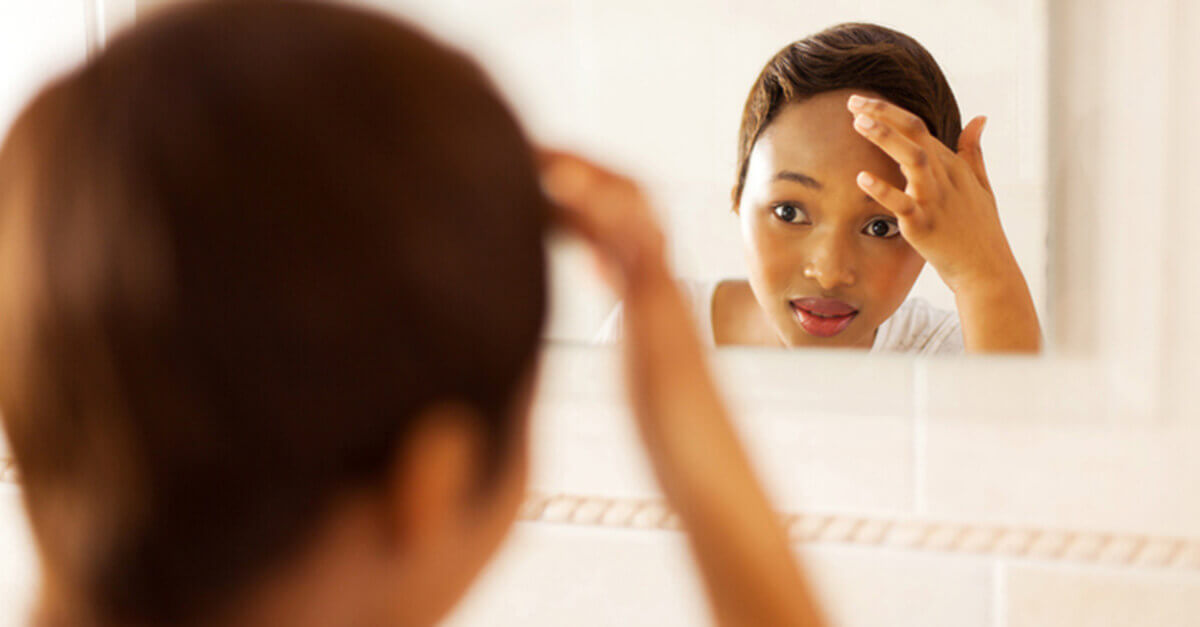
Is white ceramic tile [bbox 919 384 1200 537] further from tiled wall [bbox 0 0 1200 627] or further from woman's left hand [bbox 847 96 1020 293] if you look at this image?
woman's left hand [bbox 847 96 1020 293]

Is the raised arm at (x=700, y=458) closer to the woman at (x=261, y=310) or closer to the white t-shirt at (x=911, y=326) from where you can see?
the woman at (x=261, y=310)

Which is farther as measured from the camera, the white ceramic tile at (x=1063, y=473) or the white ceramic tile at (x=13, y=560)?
the white ceramic tile at (x=13, y=560)

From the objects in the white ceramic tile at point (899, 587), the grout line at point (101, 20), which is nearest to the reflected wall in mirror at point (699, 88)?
the white ceramic tile at point (899, 587)

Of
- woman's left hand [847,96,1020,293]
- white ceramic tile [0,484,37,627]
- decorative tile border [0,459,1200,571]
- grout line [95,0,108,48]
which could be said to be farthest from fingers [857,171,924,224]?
white ceramic tile [0,484,37,627]

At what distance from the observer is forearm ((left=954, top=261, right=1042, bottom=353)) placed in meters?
0.73

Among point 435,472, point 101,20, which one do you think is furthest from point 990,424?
point 101,20

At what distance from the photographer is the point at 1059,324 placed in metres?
0.73

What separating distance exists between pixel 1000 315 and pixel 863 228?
0.12 m

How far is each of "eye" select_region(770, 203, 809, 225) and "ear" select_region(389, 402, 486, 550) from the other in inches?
20.6

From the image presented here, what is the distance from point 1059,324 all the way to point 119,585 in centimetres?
67

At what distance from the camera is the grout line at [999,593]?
0.79 metres

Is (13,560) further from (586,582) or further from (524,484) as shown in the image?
(524,484)

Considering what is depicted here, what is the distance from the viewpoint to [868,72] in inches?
29.3

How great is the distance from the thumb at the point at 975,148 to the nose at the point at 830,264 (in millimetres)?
112
